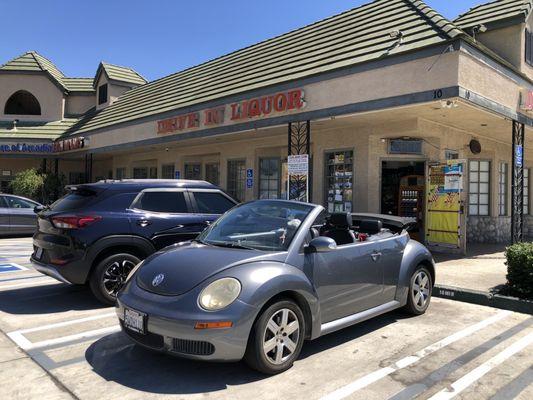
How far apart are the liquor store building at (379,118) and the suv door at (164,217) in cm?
448

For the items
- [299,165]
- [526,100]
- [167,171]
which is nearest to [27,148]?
[167,171]

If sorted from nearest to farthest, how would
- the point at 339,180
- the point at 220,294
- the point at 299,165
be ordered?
the point at 220,294 → the point at 299,165 → the point at 339,180

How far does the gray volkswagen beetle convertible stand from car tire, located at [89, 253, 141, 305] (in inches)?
67.5

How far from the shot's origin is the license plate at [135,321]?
13.2 ft

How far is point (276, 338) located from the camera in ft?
13.6

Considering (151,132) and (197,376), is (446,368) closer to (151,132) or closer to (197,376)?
(197,376)

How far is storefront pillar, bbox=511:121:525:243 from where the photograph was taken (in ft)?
36.1

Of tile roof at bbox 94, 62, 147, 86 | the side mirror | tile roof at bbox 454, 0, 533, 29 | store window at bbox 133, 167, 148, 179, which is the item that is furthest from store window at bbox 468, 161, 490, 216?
tile roof at bbox 94, 62, 147, 86

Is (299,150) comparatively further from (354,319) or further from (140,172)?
(140,172)

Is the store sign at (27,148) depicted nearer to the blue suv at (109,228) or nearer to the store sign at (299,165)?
the store sign at (299,165)

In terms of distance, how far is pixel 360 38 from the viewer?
11.5m

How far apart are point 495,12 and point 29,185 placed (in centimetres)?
2004

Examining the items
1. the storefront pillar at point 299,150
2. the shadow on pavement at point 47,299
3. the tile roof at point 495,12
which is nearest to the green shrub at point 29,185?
the storefront pillar at point 299,150

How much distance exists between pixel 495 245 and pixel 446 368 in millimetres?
11051
